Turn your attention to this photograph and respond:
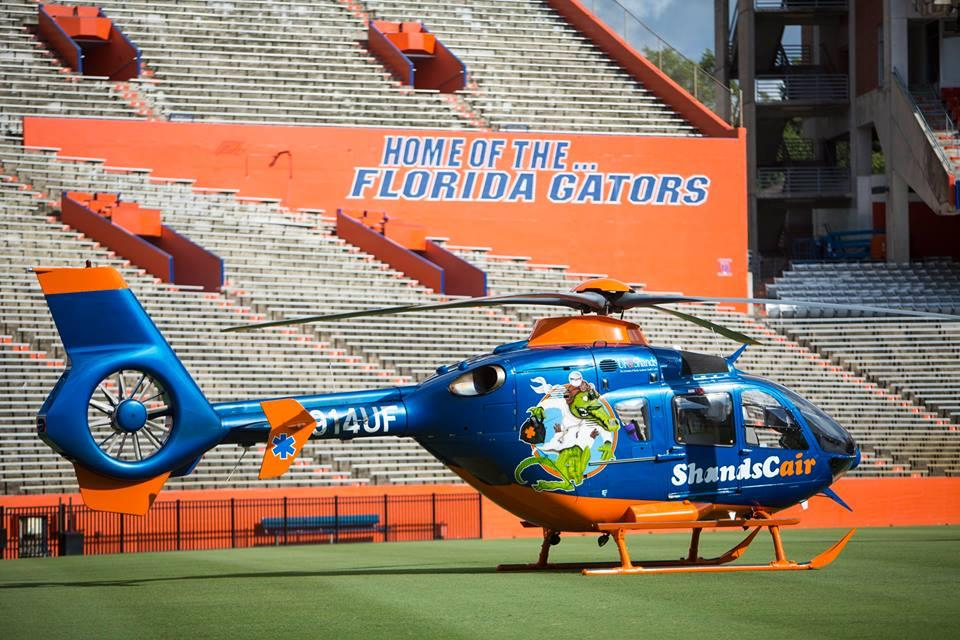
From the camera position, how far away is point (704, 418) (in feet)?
52.0

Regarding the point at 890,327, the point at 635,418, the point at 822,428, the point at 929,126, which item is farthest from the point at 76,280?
the point at 929,126

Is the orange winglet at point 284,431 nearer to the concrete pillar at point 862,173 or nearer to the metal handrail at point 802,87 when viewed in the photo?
the concrete pillar at point 862,173

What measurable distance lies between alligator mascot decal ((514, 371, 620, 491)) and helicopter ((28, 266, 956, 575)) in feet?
0.05

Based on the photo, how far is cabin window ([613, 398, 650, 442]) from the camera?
50.9ft

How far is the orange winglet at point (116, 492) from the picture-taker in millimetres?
14055

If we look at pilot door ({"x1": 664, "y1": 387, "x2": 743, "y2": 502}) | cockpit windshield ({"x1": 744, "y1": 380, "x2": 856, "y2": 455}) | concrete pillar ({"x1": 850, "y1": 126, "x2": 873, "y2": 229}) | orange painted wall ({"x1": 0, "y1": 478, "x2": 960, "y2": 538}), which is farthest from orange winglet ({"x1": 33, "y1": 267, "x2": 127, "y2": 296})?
concrete pillar ({"x1": 850, "y1": 126, "x2": 873, "y2": 229})

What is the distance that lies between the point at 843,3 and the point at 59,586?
1676 inches

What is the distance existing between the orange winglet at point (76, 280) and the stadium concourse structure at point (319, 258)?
13.7m

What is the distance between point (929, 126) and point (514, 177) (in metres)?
14.2

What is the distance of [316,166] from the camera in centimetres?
3900

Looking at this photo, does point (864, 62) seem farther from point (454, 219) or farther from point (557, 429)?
point (557, 429)

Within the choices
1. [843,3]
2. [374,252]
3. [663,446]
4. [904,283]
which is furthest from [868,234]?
[663,446]

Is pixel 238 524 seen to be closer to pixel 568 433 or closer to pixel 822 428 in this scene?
pixel 568 433

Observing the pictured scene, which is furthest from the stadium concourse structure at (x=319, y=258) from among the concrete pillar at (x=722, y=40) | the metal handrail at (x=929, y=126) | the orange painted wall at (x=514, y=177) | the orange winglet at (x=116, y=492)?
the orange winglet at (x=116, y=492)
